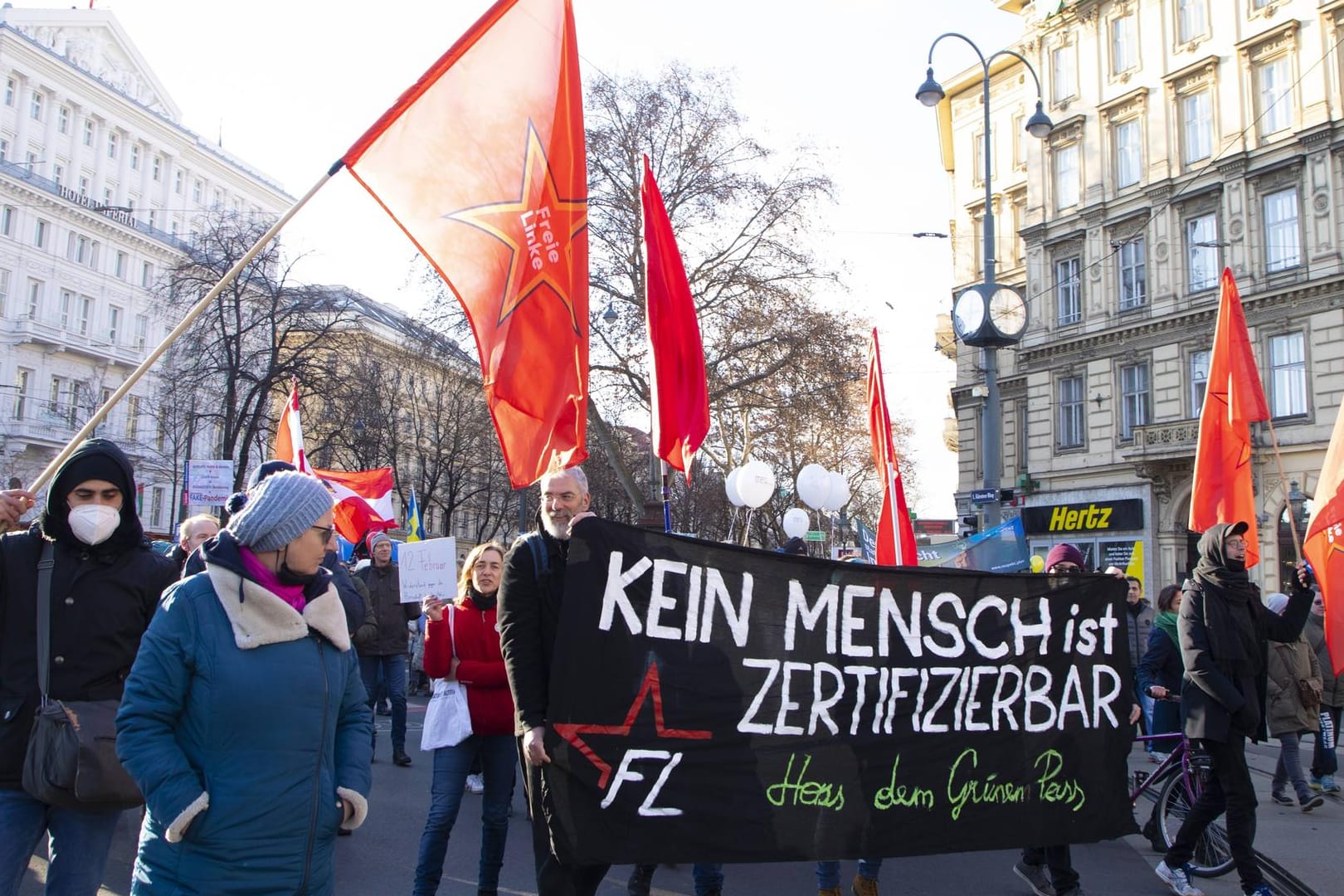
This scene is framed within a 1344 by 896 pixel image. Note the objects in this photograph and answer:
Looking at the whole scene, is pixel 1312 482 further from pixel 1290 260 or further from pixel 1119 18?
pixel 1119 18

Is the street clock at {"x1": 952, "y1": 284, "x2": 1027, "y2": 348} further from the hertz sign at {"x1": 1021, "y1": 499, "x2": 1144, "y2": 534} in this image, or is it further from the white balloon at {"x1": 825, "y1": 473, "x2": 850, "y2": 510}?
the hertz sign at {"x1": 1021, "y1": 499, "x2": 1144, "y2": 534}

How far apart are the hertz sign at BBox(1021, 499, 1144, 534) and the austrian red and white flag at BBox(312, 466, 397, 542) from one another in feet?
62.9

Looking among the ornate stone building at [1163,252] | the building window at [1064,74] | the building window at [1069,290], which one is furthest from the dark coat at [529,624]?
the building window at [1064,74]

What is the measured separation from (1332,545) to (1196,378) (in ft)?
83.0

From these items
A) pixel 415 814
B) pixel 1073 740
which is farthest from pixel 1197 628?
pixel 415 814

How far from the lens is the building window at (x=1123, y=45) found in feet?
107

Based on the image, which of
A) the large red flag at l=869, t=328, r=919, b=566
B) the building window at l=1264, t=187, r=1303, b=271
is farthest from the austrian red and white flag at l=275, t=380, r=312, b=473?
the building window at l=1264, t=187, r=1303, b=271

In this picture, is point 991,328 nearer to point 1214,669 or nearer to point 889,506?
point 889,506

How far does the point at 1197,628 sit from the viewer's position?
19.0 feet

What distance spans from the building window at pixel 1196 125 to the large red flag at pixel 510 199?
2866 cm

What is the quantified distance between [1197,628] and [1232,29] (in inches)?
1142

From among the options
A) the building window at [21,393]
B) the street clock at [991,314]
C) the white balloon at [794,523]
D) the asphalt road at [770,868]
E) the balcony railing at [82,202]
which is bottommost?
the asphalt road at [770,868]

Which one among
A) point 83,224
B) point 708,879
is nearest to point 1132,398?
point 708,879

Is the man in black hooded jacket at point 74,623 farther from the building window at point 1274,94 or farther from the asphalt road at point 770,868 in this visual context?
the building window at point 1274,94
